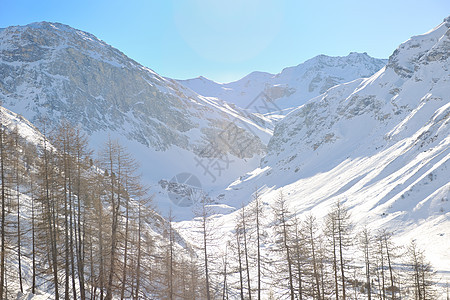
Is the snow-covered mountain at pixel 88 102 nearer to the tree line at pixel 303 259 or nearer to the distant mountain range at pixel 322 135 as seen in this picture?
the distant mountain range at pixel 322 135

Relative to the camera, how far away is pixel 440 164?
5531 cm

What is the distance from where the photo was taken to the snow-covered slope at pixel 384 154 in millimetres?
51469

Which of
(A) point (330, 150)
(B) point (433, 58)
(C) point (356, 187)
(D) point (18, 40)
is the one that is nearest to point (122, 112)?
(D) point (18, 40)

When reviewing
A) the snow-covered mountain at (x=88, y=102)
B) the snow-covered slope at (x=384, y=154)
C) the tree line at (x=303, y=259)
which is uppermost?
the snow-covered mountain at (x=88, y=102)

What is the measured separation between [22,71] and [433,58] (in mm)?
205416

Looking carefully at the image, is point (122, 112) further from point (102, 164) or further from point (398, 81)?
point (102, 164)

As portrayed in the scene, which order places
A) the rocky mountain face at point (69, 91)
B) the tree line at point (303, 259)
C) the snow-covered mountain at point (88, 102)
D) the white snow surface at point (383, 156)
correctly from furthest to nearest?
the snow-covered mountain at point (88, 102), the rocky mountain face at point (69, 91), the white snow surface at point (383, 156), the tree line at point (303, 259)

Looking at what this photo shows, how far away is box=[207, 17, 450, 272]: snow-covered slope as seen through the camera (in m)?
51.5

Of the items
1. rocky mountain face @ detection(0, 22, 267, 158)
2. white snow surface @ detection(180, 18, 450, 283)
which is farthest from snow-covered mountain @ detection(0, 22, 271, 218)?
white snow surface @ detection(180, 18, 450, 283)

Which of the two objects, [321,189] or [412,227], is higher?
[321,189]

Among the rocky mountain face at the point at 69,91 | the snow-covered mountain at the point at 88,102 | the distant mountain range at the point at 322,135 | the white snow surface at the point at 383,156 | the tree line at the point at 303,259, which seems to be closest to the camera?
the tree line at the point at 303,259

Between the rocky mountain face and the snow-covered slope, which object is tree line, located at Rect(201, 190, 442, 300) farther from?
the rocky mountain face

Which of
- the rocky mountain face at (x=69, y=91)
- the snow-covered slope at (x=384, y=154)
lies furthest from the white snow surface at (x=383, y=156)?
the rocky mountain face at (x=69, y=91)

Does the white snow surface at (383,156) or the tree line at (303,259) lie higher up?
the white snow surface at (383,156)
